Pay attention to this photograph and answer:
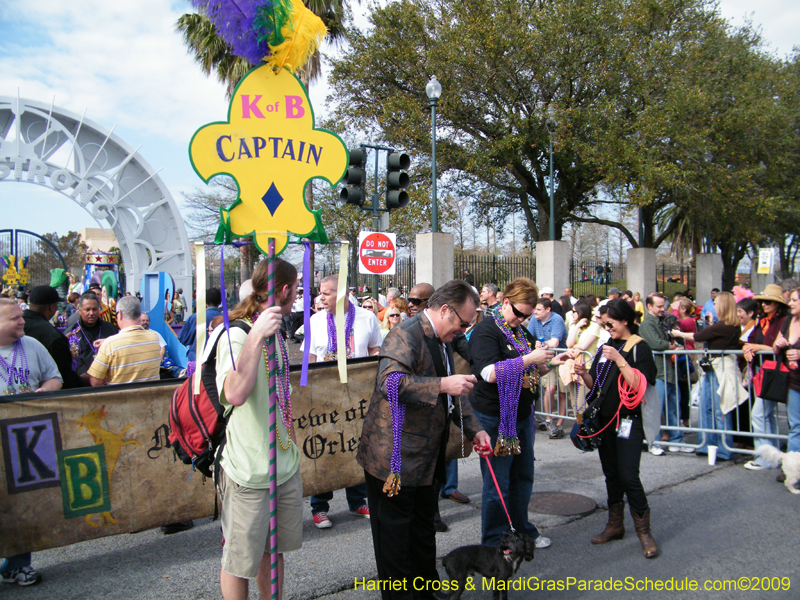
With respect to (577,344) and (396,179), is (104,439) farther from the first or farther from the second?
(396,179)

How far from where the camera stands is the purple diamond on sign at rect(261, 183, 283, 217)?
2732mm

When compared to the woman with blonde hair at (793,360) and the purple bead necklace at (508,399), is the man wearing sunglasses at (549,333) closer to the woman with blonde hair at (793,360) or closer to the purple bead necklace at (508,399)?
the woman with blonde hair at (793,360)

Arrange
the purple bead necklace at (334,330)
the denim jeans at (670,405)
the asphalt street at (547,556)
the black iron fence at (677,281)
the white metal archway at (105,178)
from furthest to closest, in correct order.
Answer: the black iron fence at (677,281) → the white metal archway at (105,178) → the denim jeans at (670,405) → the purple bead necklace at (334,330) → the asphalt street at (547,556)

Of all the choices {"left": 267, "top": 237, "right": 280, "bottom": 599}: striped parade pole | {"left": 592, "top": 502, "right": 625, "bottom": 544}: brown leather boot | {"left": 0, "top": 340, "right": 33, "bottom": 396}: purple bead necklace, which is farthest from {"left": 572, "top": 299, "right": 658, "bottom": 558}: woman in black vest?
{"left": 0, "top": 340, "right": 33, "bottom": 396}: purple bead necklace

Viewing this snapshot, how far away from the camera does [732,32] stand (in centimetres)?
A: 2358

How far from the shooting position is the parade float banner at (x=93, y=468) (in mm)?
3701

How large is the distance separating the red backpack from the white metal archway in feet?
46.4

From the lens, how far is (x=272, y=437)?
8.46ft

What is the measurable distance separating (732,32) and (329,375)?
26323mm

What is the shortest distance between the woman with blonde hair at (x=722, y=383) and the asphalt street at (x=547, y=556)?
129cm

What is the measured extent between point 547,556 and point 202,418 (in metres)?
2.74

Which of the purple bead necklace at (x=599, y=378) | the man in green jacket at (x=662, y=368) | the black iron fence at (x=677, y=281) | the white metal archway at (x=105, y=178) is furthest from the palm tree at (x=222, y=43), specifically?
the black iron fence at (x=677, y=281)

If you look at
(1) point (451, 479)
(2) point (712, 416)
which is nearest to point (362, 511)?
(1) point (451, 479)

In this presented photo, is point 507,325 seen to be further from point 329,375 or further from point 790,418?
point 790,418
